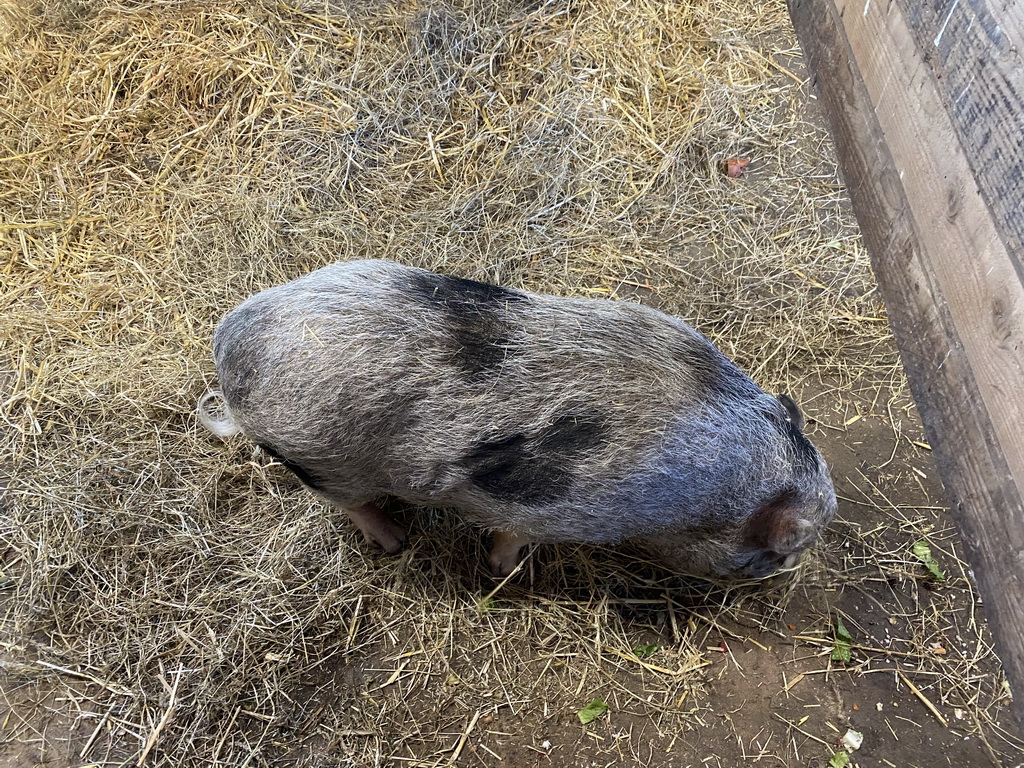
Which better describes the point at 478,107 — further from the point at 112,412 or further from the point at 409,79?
the point at 112,412

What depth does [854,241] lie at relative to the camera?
4008 mm

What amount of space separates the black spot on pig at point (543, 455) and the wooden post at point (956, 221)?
3.46ft

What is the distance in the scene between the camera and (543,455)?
2398 millimetres

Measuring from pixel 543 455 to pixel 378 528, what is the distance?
3.47 ft

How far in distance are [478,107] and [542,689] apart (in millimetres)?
3501

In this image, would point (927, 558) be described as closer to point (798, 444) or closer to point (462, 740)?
point (798, 444)

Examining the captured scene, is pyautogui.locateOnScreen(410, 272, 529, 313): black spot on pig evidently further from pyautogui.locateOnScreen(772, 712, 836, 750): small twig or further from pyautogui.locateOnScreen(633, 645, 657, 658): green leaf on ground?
pyautogui.locateOnScreen(772, 712, 836, 750): small twig

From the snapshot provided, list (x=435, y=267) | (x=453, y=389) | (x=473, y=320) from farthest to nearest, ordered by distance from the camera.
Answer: (x=435, y=267), (x=473, y=320), (x=453, y=389)

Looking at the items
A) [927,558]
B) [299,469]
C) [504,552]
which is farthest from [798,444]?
[299,469]

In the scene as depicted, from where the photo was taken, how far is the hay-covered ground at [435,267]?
2.77m

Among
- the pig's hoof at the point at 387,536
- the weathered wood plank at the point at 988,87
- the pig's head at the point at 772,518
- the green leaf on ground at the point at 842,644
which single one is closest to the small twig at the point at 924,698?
the green leaf on ground at the point at 842,644

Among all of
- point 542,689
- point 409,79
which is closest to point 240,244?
point 409,79

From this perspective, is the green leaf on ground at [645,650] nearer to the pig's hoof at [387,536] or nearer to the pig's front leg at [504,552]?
the pig's front leg at [504,552]

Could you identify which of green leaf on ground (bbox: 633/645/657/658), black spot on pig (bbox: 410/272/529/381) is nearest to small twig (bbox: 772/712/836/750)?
green leaf on ground (bbox: 633/645/657/658)
